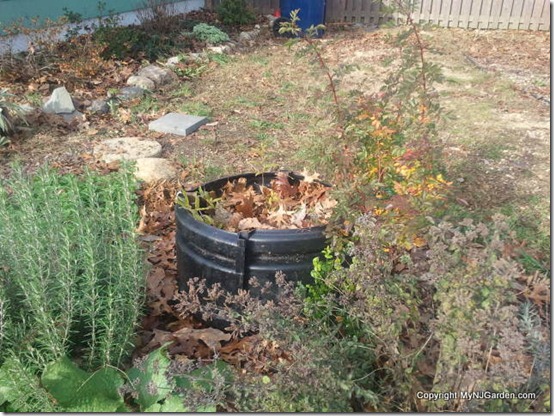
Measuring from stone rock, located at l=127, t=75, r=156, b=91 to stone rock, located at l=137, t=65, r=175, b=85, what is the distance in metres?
0.14

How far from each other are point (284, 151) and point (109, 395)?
3.39m

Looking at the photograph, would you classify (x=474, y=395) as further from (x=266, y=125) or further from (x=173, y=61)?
(x=173, y=61)

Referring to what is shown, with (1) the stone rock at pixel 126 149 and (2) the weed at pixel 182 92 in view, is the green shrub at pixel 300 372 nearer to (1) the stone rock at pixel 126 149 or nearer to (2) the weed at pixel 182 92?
(1) the stone rock at pixel 126 149

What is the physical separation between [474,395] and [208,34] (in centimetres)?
849

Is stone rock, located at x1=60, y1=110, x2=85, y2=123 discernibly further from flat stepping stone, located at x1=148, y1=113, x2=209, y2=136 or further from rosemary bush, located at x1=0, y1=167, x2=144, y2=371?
rosemary bush, located at x1=0, y1=167, x2=144, y2=371

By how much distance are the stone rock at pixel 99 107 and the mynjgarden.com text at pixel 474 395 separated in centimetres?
502

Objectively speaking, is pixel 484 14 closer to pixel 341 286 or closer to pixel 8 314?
pixel 341 286

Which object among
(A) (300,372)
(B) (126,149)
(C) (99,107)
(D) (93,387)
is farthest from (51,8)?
(A) (300,372)

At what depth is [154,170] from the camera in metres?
4.54

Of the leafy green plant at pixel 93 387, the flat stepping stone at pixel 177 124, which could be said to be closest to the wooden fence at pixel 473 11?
the flat stepping stone at pixel 177 124

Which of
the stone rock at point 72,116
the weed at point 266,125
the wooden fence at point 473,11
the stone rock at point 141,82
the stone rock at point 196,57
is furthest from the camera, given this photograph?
the wooden fence at point 473,11

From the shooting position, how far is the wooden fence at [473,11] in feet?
40.2

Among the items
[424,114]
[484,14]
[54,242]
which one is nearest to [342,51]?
[484,14]

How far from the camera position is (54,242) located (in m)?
2.34
